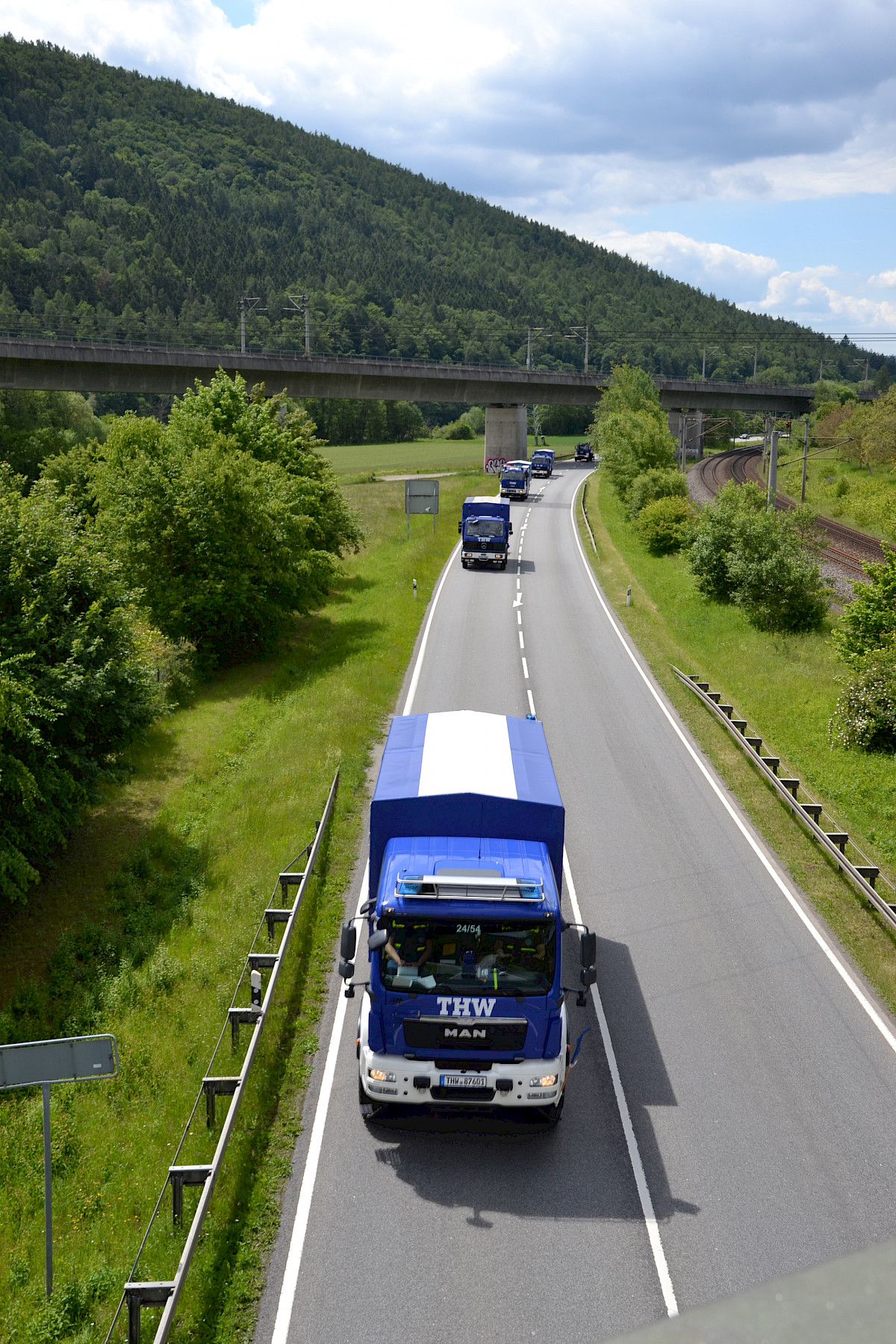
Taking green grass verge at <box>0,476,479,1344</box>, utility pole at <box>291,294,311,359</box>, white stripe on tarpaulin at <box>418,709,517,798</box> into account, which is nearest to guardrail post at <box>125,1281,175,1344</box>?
green grass verge at <box>0,476,479,1344</box>

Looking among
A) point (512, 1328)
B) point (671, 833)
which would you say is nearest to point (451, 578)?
point (671, 833)

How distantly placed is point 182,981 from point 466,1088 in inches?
251

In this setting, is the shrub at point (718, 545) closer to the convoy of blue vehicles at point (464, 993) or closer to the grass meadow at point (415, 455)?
the convoy of blue vehicles at point (464, 993)

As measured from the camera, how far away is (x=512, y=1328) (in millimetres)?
9430

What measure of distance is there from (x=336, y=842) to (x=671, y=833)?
694 centimetres

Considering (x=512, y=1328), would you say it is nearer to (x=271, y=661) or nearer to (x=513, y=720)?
(x=513, y=720)

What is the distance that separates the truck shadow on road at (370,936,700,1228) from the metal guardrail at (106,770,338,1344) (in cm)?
194

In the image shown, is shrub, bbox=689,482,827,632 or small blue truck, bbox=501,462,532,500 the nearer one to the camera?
shrub, bbox=689,482,827,632

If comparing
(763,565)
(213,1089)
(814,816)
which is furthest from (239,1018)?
(763,565)

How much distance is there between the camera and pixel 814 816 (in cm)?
2056

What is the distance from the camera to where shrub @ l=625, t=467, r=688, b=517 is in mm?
55656

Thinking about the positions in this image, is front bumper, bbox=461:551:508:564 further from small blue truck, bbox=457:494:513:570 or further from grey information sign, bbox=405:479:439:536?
grey information sign, bbox=405:479:439:536

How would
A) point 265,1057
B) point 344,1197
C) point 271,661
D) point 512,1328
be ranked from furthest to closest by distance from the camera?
1. point 271,661
2. point 265,1057
3. point 344,1197
4. point 512,1328

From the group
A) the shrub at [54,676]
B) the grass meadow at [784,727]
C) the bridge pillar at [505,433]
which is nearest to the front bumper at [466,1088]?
the grass meadow at [784,727]
